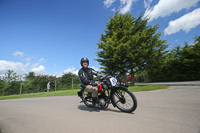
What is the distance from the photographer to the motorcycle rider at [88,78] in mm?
3309

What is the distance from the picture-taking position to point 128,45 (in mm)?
12602

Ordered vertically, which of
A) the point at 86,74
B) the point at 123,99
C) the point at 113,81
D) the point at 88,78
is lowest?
the point at 123,99

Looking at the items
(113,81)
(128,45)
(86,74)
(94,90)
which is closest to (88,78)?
(86,74)

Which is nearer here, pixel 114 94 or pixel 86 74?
pixel 114 94

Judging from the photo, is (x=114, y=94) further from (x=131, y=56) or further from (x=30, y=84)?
(x=30, y=84)

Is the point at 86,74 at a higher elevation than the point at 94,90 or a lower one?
higher

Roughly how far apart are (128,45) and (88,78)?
10.2 metres

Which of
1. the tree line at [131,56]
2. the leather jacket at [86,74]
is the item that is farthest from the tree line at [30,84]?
the leather jacket at [86,74]

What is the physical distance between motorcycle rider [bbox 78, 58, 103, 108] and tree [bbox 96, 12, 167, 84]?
31.3 ft

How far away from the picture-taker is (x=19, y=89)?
16953 millimetres

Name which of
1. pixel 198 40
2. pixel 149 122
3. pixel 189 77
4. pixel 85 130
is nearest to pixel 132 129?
pixel 149 122

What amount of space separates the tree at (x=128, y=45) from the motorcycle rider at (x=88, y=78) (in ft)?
31.3

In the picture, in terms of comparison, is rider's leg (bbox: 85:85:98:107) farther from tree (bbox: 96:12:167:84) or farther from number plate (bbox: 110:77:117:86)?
tree (bbox: 96:12:167:84)

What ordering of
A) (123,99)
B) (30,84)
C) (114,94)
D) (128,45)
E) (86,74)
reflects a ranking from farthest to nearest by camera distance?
(30,84) < (128,45) < (86,74) < (114,94) < (123,99)
